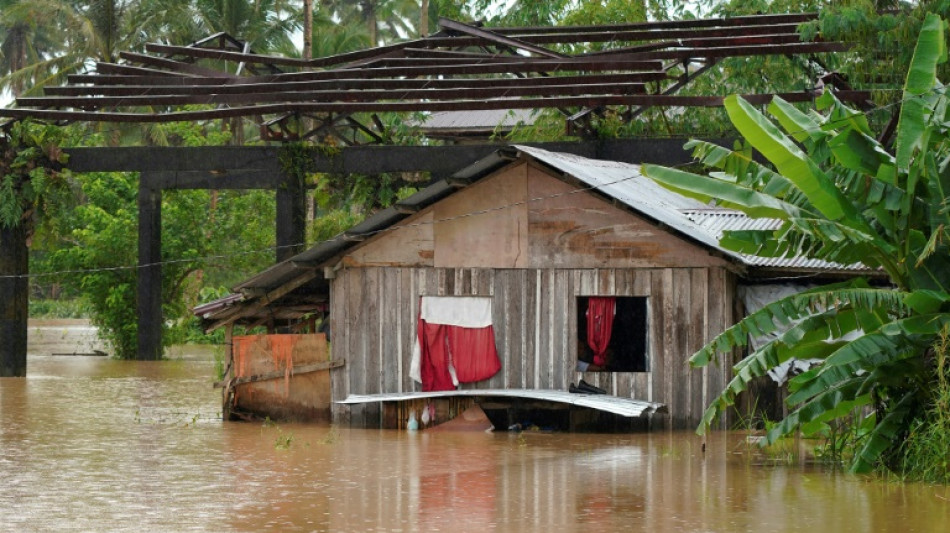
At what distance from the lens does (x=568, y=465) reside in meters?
14.9

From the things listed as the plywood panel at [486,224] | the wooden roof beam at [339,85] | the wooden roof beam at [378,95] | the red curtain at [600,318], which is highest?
the wooden roof beam at [339,85]

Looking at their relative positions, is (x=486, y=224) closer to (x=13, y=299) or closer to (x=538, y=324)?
(x=538, y=324)

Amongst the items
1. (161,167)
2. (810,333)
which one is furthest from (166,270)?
(810,333)

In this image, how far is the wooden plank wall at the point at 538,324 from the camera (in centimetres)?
1803

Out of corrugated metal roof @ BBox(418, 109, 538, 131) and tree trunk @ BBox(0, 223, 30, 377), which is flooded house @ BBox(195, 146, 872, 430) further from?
corrugated metal roof @ BBox(418, 109, 538, 131)

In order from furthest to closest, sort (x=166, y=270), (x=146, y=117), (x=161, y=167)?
(x=166, y=270) → (x=161, y=167) → (x=146, y=117)

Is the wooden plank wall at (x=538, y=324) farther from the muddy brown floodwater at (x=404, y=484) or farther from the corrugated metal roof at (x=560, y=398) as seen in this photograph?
the muddy brown floodwater at (x=404, y=484)

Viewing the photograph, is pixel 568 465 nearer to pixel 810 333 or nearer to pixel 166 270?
pixel 810 333

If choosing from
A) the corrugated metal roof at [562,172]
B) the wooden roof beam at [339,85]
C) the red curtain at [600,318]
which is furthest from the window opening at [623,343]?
the wooden roof beam at [339,85]

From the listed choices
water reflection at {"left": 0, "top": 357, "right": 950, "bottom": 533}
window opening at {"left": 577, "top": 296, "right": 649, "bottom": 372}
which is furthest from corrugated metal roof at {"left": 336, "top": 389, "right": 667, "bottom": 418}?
window opening at {"left": 577, "top": 296, "right": 649, "bottom": 372}

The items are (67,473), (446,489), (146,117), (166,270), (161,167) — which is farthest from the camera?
(166,270)

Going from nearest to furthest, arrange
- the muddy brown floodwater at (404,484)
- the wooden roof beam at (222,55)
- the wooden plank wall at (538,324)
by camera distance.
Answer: the muddy brown floodwater at (404,484), the wooden plank wall at (538,324), the wooden roof beam at (222,55)

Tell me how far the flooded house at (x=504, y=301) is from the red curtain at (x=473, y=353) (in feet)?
0.06

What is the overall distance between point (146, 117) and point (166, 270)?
41.7ft
